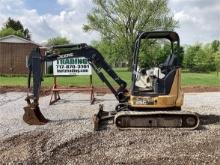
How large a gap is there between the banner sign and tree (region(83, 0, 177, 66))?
38142mm

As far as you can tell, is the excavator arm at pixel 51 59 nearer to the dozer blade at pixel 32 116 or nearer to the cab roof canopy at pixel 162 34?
the dozer blade at pixel 32 116

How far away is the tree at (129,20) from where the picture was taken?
186 ft

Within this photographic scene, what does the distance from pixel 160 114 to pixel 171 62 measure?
148 centimetres

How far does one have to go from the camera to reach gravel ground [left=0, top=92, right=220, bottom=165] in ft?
27.3

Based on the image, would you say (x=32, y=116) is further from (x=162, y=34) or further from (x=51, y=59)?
(x=162, y=34)

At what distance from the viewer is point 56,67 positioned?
723 inches

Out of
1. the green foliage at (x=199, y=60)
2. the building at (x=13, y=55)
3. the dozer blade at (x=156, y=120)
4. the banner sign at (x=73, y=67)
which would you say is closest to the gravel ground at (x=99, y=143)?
the dozer blade at (x=156, y=120)

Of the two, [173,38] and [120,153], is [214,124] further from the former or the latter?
[120,153]

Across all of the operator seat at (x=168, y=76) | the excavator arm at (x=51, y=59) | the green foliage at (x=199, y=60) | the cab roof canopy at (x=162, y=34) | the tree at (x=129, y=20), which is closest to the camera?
the operator seat at (x=168, y=76)

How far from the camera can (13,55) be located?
146ft

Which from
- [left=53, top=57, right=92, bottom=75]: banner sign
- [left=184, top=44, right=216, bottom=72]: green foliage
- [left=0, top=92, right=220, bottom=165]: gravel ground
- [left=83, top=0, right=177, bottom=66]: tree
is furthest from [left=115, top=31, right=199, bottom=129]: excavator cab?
[left=184, top=44, right=216, bottom=72]: green foliage

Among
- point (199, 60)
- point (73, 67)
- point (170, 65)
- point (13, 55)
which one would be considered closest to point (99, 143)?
point (170, 65)

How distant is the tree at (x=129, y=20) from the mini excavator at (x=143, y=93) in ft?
143

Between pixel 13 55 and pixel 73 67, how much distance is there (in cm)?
2759
